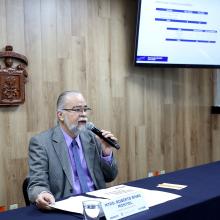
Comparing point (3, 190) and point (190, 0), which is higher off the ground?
point (190, 0)

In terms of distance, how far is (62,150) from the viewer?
234 centimetres

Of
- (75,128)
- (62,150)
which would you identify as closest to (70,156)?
(62,150)

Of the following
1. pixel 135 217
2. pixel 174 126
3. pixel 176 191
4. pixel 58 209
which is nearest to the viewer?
pixel 135 217

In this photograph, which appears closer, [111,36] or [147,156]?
[111,36]

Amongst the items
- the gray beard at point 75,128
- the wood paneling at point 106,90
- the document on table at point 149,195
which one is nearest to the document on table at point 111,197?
the document on table at point 149,195

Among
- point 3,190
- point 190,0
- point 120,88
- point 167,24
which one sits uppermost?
point 190,0

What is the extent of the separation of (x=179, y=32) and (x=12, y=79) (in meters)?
1.80

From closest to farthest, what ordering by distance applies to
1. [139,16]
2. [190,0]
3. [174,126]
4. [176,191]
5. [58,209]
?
[58,209]
[176,191]
[139,16]
[190,0]
[174,126]

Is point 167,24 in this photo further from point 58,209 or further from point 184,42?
point 58,209

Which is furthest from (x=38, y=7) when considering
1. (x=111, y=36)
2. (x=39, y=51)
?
(x=111, y=36)

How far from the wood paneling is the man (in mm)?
Answer: 651

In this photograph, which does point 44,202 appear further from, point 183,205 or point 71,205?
point 183,205

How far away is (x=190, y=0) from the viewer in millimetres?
3717

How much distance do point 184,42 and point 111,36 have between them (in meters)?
0.80
